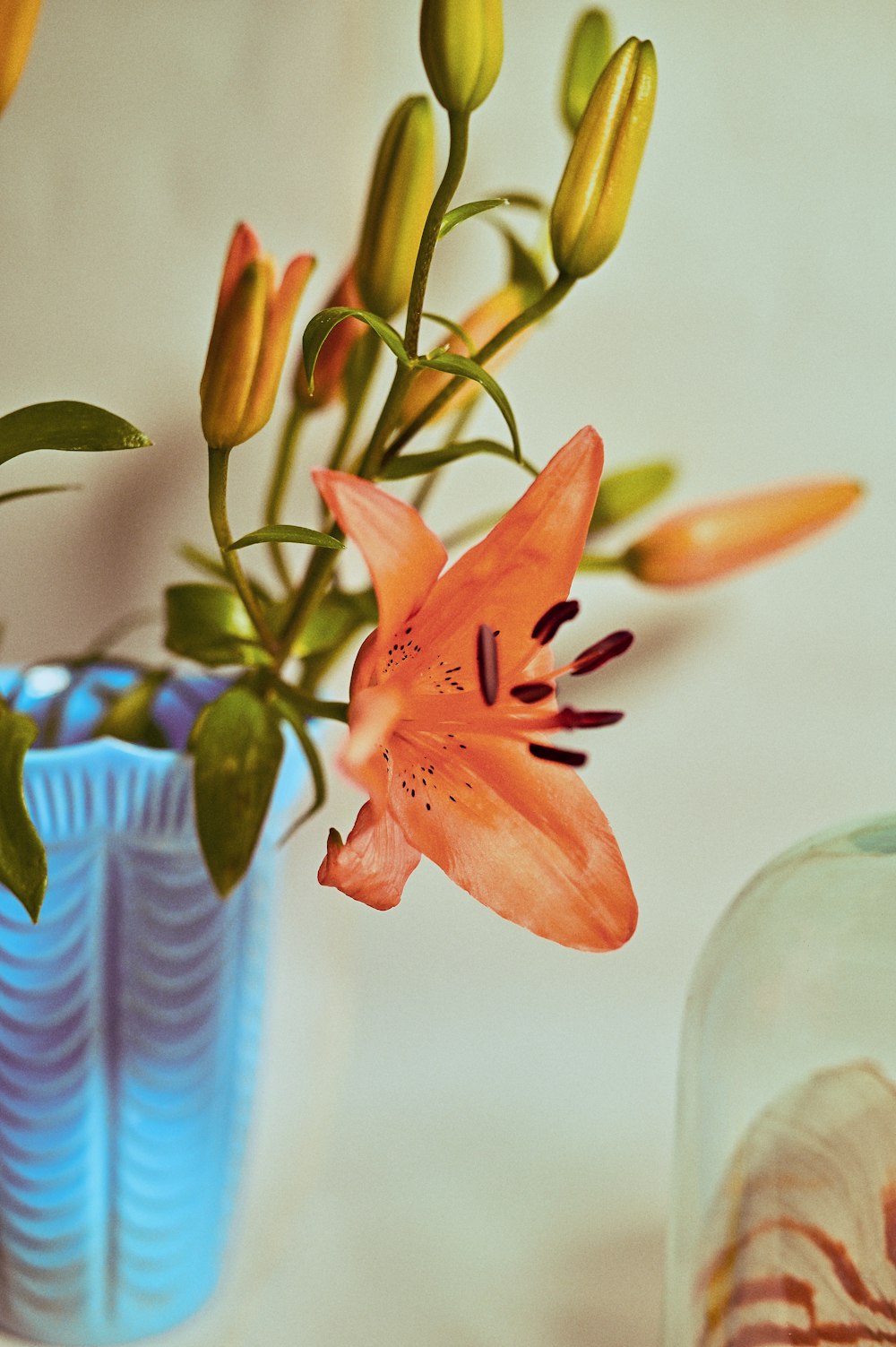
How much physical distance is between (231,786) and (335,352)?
159 mm

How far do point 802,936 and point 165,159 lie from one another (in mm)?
416

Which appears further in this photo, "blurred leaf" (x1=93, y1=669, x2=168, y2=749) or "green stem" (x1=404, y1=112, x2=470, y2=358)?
"blurred leaf" (x1=93, y1=669, x2=168, y2=749)

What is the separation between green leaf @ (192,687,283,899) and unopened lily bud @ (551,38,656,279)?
0.16 m

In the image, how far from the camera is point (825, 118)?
1.93 feet

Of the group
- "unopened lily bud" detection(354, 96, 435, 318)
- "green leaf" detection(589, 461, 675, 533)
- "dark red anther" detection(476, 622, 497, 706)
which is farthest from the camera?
"green leaf" detection(589, 461, 675, 533)

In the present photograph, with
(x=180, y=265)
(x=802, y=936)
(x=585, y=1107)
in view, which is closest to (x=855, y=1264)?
(x=802, y=936)

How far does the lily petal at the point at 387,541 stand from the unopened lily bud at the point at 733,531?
0.74 feet

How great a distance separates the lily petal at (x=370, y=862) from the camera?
0.87 ft

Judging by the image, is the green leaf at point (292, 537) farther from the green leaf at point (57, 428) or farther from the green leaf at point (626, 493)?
the green leaf at point (626, 493)

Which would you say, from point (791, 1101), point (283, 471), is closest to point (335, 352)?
point (283, 471)

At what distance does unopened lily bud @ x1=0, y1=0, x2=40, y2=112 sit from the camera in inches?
12.9

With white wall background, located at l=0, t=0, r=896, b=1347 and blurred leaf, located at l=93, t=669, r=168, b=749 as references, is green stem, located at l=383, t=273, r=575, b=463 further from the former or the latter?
white wall background, located at l=0, t=0, r=896, b=1347

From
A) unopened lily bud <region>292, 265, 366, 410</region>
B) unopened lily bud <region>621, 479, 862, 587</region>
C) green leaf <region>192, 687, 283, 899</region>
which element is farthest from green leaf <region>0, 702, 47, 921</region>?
unopened lily bud <region>621, 479, 862, 587</region>

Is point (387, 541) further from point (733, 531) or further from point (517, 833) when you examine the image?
point (733, 531)
